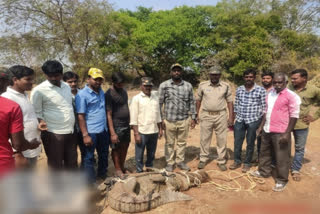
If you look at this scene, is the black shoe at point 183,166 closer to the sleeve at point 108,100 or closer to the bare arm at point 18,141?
the sleeve at point 108,100

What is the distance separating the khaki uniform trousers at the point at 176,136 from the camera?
13.6 feet

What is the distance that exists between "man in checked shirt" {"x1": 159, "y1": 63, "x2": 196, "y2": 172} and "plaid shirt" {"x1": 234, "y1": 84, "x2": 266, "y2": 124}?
0.92 meters

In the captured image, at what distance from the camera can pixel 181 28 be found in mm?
17844

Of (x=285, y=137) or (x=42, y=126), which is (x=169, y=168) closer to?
(x=285, y=137)

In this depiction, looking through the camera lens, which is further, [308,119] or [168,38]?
[168,38]

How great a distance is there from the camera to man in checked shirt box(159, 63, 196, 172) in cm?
405

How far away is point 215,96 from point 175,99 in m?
0.77

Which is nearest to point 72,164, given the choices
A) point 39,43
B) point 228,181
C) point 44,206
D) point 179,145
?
point 179,145

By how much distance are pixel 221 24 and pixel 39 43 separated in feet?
45.3

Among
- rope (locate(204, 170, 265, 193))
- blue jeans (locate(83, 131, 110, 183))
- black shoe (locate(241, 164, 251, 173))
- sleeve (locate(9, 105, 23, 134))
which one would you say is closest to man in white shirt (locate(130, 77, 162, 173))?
blue jeans (locate(83, 131, 110, 183))

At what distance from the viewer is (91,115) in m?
3.33

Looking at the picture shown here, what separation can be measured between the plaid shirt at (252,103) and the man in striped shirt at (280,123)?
19cm

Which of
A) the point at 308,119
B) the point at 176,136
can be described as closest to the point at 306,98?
the point at 308,119

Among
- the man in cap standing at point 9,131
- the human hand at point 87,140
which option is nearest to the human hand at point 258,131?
the human hand at point 87,140
